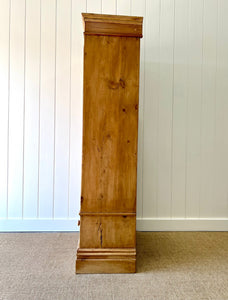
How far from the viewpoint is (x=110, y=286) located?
4.06ft

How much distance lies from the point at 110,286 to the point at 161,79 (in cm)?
173

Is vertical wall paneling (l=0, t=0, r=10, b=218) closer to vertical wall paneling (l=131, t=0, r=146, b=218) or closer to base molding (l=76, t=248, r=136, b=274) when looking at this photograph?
base molding (l=76, t=248, r=136, b=274)

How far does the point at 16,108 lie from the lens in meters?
1.98

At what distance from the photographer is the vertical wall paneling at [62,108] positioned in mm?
1982

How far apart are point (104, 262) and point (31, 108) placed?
144cm

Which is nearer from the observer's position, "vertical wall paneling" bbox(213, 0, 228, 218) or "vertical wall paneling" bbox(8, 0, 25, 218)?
"vertical wall paneling" bbox(8, 0, 25, 218)

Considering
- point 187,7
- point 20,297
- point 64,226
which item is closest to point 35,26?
point 187,7

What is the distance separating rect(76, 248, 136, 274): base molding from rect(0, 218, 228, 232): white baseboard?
68cm

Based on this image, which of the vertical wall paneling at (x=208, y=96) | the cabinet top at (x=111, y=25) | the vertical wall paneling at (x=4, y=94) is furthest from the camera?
the vertical wall paneling at (x=208, y=96)

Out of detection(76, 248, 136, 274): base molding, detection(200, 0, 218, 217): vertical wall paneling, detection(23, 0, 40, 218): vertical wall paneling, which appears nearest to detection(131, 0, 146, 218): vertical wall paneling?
detection(200, 0, 218, 217): vertical wall paneling

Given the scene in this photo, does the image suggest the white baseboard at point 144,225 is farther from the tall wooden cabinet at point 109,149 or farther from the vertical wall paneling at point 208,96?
the tall wooden cabinet at point 109,149

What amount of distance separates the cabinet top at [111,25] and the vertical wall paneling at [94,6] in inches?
30.4

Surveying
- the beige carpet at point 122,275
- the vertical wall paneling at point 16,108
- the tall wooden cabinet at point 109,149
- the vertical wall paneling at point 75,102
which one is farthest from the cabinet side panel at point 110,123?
the vertical wall paneling at point 16,108

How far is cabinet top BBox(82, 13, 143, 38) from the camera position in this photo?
4.38 feet
